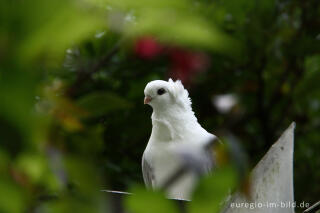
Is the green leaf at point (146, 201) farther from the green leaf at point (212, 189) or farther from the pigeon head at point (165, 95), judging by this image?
the pigeon head at point (165, 95)

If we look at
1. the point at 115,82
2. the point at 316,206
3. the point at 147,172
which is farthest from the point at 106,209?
the point at 115,82

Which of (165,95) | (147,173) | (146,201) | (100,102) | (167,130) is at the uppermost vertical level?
(165,95)

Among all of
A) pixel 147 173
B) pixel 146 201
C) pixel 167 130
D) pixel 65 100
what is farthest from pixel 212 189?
pixel 147 173

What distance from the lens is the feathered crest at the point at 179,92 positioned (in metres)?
2.52

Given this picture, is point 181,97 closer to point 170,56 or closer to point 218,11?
point 218,11

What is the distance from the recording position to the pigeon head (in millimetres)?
Answer: 2465

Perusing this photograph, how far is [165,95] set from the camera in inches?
98.7

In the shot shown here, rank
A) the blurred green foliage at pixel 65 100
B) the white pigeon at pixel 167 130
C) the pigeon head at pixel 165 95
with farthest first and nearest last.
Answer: the pigeon head at pixel 165 95 → the white pigeon at pixel 167 130 → the blurred green foliage at pixel 65 100

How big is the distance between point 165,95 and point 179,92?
8 centimetres

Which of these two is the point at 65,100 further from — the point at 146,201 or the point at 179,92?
the point at 179,92

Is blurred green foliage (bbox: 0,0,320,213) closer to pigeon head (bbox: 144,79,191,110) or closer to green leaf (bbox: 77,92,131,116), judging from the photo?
green leaf (bbox: 77,92,131,116)

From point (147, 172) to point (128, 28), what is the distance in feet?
6.67

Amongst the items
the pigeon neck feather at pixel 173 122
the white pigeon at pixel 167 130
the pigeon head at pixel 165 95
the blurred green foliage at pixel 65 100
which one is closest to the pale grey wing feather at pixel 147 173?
the white pigeon at pixel 167 130

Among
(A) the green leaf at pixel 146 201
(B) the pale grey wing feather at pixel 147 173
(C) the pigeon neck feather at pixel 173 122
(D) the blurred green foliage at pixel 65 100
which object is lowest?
(A) the green leaf at pixel 146 201
